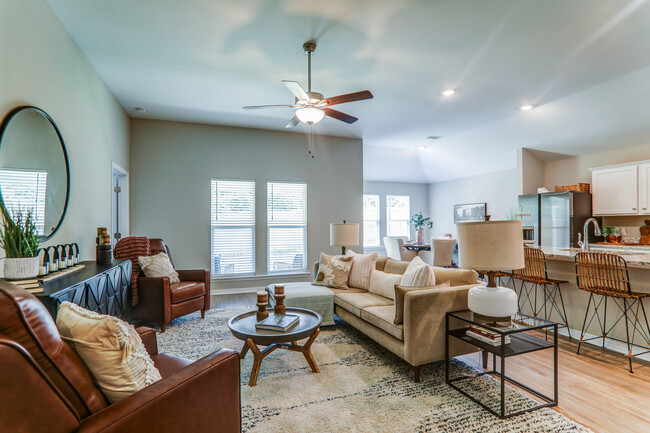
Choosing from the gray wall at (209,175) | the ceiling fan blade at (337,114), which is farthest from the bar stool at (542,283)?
the gray wall at (209,175)

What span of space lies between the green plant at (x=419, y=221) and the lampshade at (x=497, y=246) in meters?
7.17

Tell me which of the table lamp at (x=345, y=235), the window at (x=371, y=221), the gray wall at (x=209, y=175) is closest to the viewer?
A: the table lamp at (x=345, y=235)

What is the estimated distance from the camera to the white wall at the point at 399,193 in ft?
31.8

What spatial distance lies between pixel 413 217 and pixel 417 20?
7148 mm

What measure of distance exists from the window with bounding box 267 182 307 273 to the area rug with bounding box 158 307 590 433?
A: 9.38 ft

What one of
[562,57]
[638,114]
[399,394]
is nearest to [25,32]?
[399,394]

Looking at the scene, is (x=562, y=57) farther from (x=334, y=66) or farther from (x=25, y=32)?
(x=25, y=32)

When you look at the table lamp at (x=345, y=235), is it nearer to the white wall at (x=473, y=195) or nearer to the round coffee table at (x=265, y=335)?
the round coffee table at (x=265, y=335)

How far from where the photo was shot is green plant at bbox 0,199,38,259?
1981 millimetres

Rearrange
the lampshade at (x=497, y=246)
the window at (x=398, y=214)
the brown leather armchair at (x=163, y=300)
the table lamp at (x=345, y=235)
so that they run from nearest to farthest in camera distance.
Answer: the lampshade at (x=497, y=246), the brown leather armchair at (x=163, y=300), the table lamp at (x=345, y=235), the window at (x=398, y=214)

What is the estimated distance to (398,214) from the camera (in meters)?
9.95

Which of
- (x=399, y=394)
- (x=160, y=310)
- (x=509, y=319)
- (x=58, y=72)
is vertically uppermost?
(x=58, y=72)

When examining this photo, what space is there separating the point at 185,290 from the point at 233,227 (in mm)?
1985

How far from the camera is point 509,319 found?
90.4 inches
